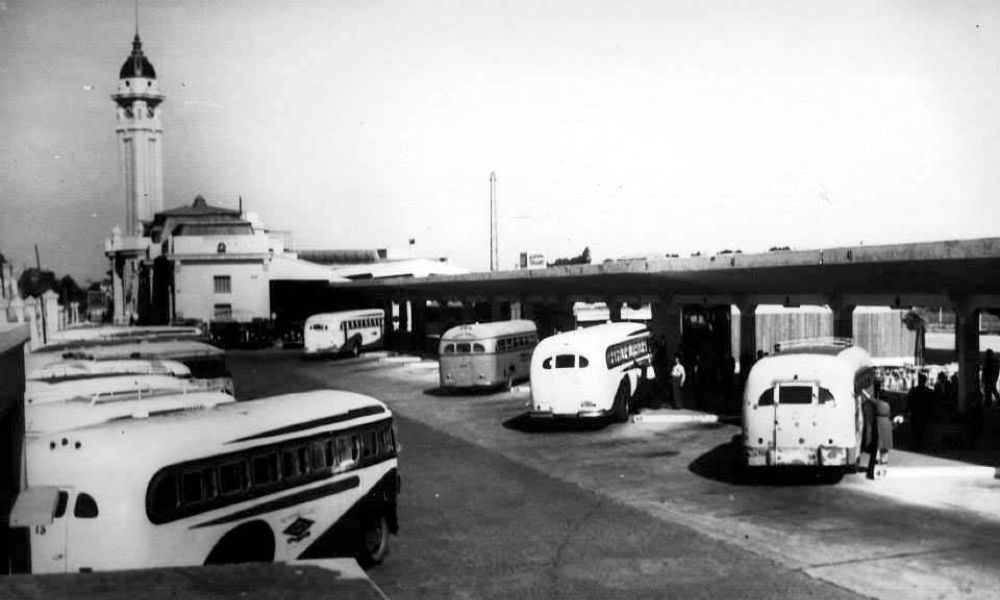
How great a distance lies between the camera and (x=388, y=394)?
39062 mm

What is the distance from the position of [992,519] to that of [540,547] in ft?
24.8

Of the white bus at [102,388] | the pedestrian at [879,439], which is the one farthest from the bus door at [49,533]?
the pedestrian at [879,439]

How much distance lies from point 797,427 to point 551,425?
34.6ft

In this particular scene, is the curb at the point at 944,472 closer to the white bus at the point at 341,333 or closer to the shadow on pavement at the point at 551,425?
the shadow on pavement at the point at 551,425

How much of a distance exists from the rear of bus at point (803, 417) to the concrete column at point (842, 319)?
9.18m

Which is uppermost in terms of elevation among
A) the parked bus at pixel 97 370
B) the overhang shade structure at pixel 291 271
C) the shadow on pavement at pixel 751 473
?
the overhang shade structure at pixel 291 271

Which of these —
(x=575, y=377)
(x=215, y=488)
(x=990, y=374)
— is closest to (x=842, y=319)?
(x=990, y=374)

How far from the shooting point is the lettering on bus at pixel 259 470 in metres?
11.4

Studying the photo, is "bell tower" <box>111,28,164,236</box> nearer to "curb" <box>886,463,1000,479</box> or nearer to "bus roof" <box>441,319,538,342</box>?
"bus roof" <box>441,319,538,342</box>

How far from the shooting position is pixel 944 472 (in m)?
20.5

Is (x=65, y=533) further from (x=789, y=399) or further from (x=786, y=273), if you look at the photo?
(x=786, y=273)

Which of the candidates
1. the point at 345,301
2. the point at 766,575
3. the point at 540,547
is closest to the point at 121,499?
the point at 540,547

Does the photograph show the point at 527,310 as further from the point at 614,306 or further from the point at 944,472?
the point at 944,472

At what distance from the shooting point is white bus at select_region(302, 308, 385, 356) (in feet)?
180
